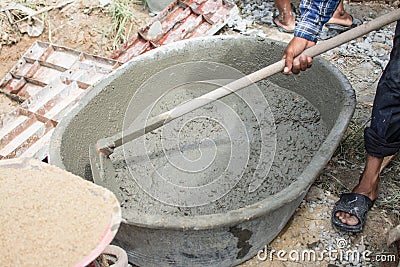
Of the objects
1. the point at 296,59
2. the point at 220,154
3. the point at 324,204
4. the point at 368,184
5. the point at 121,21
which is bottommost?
the point at 324,204

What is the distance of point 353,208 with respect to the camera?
2125 mm

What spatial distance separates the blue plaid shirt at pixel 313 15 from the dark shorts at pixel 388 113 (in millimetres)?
302

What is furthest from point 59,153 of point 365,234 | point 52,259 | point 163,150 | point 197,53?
point 365,234

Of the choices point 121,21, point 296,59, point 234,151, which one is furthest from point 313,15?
point 121,21

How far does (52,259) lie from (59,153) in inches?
31.4

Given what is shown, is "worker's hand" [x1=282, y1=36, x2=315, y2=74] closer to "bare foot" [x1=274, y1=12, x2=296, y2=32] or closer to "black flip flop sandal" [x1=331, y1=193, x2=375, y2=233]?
"black flip flop sandal" [x1=331, y1=193, x2=375, y2=233]

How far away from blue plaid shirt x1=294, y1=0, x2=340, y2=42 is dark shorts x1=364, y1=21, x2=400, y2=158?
0.30 metres

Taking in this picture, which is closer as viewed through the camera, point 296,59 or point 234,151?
point 296,59

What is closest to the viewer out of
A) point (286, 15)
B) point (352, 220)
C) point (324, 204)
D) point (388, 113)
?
point (388, 113)

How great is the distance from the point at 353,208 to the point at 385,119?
494 mm

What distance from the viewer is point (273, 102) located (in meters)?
2.56

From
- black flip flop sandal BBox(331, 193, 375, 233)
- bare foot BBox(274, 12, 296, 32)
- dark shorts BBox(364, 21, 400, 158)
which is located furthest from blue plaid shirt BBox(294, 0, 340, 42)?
bare foot BBox(274, 12, 296, 32)

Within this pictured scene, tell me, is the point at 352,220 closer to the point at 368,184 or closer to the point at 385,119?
the point at 368,184

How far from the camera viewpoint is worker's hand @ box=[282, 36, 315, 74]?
76.6 inches
